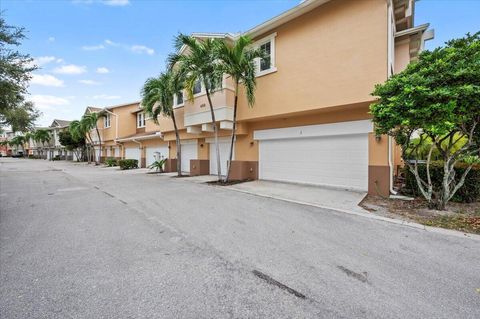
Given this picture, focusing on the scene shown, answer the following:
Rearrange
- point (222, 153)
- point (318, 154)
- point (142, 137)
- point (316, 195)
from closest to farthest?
point (316, 195) → point (318, 154) → point (222, 153) → point (142, 137)

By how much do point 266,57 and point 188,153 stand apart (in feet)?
32.3

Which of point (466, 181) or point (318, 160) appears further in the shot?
point (318, 160)

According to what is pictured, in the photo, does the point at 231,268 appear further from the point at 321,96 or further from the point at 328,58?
the point at 328,58

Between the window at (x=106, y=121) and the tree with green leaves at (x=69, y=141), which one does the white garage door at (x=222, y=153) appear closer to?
the window at (x=106, y=121)

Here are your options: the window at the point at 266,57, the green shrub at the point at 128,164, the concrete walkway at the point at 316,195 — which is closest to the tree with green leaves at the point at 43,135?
the green shrub at the point at 128,164

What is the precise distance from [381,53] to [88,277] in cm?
981

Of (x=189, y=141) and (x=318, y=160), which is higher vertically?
(x=189, y=141)

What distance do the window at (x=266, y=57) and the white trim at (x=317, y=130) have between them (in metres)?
3.14

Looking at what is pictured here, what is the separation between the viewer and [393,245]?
13.8 feet

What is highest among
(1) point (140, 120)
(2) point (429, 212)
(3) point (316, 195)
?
(1) point (140, 120)

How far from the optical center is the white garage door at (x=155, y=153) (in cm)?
2013

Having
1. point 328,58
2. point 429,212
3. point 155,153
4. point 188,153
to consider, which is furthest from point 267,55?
point 155,153

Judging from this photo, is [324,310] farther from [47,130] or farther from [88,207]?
[47,130]

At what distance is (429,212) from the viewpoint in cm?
627
